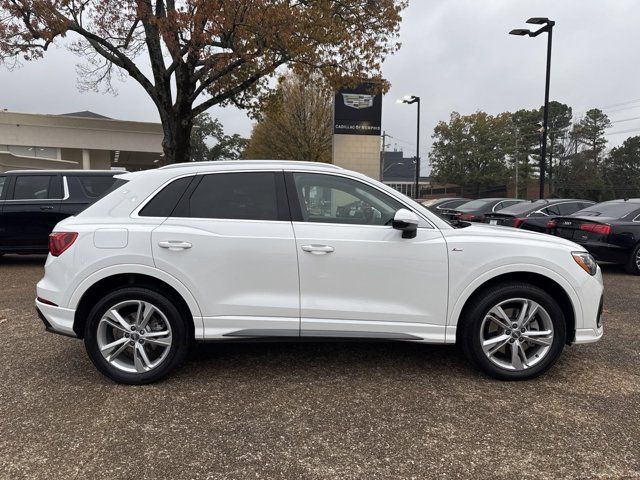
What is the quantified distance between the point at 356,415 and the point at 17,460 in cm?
205

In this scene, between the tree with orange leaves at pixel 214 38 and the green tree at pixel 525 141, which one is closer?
the tree with orange leaves at pixel 214 38

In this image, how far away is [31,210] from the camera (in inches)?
343

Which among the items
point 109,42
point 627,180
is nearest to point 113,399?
point 109,42

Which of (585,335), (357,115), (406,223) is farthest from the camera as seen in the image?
(357,115)

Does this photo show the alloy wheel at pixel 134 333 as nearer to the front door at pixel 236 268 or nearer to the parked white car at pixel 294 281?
the parked white car at pixel 294 281

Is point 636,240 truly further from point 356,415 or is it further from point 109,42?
point 109,42

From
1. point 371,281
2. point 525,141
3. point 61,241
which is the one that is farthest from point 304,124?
point 525,141

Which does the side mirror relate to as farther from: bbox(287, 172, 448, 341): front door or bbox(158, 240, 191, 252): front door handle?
bbox(158, 240, 191, 252): front door handle

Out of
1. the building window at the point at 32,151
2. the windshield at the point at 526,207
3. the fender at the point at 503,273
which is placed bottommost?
the fender at the point at 503,273

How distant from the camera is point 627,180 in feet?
183

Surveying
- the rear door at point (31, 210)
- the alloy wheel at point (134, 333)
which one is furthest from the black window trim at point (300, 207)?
the rear door at point (31, 210)

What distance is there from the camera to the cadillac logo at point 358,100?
73.7ft

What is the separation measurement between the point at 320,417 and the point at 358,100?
2122 cm

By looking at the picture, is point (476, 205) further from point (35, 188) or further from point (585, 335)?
point (35, 188)
